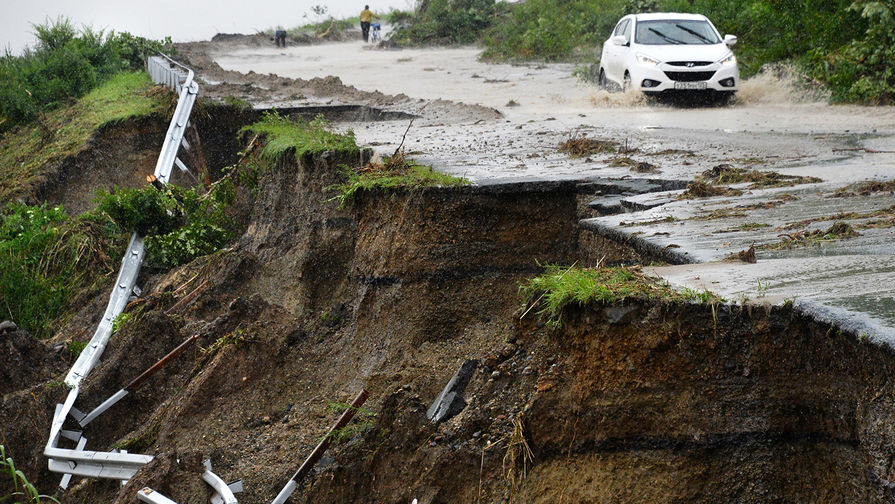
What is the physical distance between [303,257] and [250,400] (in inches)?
76.4

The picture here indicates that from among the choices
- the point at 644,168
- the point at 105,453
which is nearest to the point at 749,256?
the point at 644,168

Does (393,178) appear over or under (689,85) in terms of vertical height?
over

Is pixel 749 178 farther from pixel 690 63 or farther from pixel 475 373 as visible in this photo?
pixel 690 63

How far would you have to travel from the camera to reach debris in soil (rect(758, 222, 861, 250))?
4941mm

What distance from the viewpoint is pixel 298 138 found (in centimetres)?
1034

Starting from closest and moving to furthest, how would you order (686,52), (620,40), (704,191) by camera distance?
(704,191)
(686,52)
(620,40)

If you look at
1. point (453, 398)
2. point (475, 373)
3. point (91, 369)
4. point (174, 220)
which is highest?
point (475, 373)

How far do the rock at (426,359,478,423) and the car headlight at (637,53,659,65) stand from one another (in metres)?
12.1

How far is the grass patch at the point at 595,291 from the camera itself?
403 centimetres

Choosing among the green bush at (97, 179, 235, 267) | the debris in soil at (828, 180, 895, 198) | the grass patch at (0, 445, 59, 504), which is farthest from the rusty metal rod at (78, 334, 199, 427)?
the debris in soil at (828, 180, 895, 198)

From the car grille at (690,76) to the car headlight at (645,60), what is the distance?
357 millimetres

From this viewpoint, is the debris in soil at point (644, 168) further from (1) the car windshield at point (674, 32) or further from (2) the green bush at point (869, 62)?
(1) the car windshield at point (674, 32)

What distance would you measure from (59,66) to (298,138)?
14.0m

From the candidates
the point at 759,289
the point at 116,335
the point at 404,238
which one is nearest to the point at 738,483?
the point at 759,289
